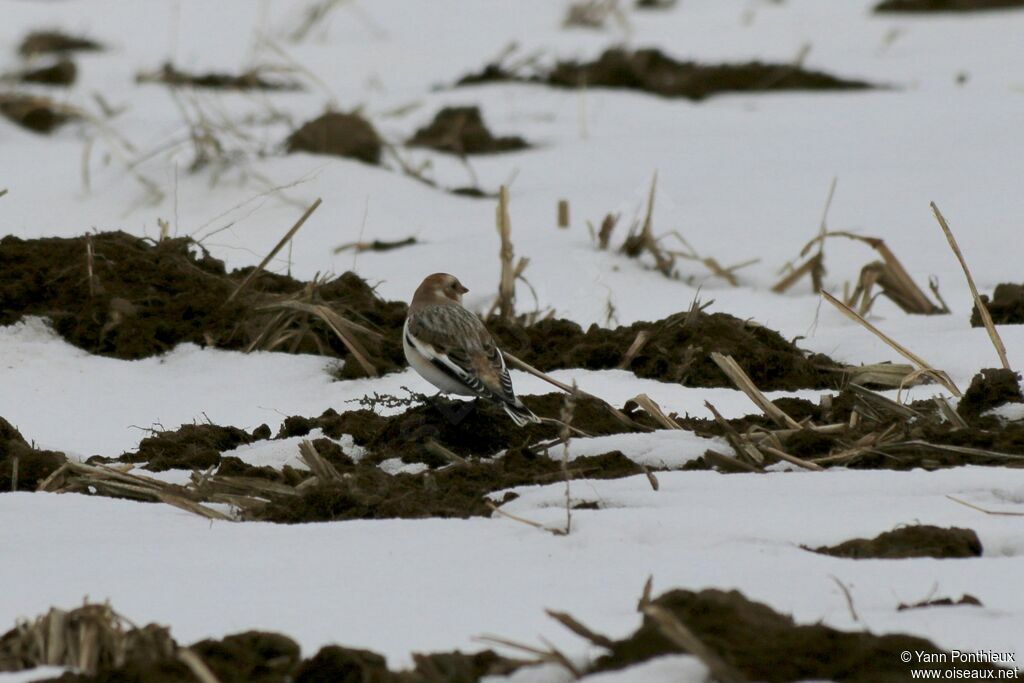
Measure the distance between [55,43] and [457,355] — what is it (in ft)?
29.1

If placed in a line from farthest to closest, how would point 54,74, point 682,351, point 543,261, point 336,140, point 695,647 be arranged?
point 54,74, point 336,140, point 543,261, point 682,351, point 695,647

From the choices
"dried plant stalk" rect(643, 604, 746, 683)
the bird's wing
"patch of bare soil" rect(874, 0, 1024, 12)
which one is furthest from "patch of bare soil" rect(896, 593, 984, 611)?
"patch of bare soil" rect(874, 0, 1024, 12)

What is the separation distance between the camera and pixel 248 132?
10016 millimetres

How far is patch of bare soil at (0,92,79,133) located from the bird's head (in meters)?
5.13

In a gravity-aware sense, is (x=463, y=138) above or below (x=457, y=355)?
below

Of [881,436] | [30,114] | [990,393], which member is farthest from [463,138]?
[881,436]

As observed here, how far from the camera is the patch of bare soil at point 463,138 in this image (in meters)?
10.1

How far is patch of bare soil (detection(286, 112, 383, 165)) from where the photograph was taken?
9250mm

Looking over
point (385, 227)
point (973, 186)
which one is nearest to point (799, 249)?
point (973, 186)

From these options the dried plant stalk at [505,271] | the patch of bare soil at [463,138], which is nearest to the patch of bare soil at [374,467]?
the dried plant stalk at [505,271]

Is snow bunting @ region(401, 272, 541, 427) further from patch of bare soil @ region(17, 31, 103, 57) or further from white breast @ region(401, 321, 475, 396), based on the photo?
patch of bare soil @ region(17, 31, 103, 57)

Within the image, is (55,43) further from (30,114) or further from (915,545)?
(915,545)

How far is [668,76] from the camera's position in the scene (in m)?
11.9

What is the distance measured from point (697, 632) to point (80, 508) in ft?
5.93
